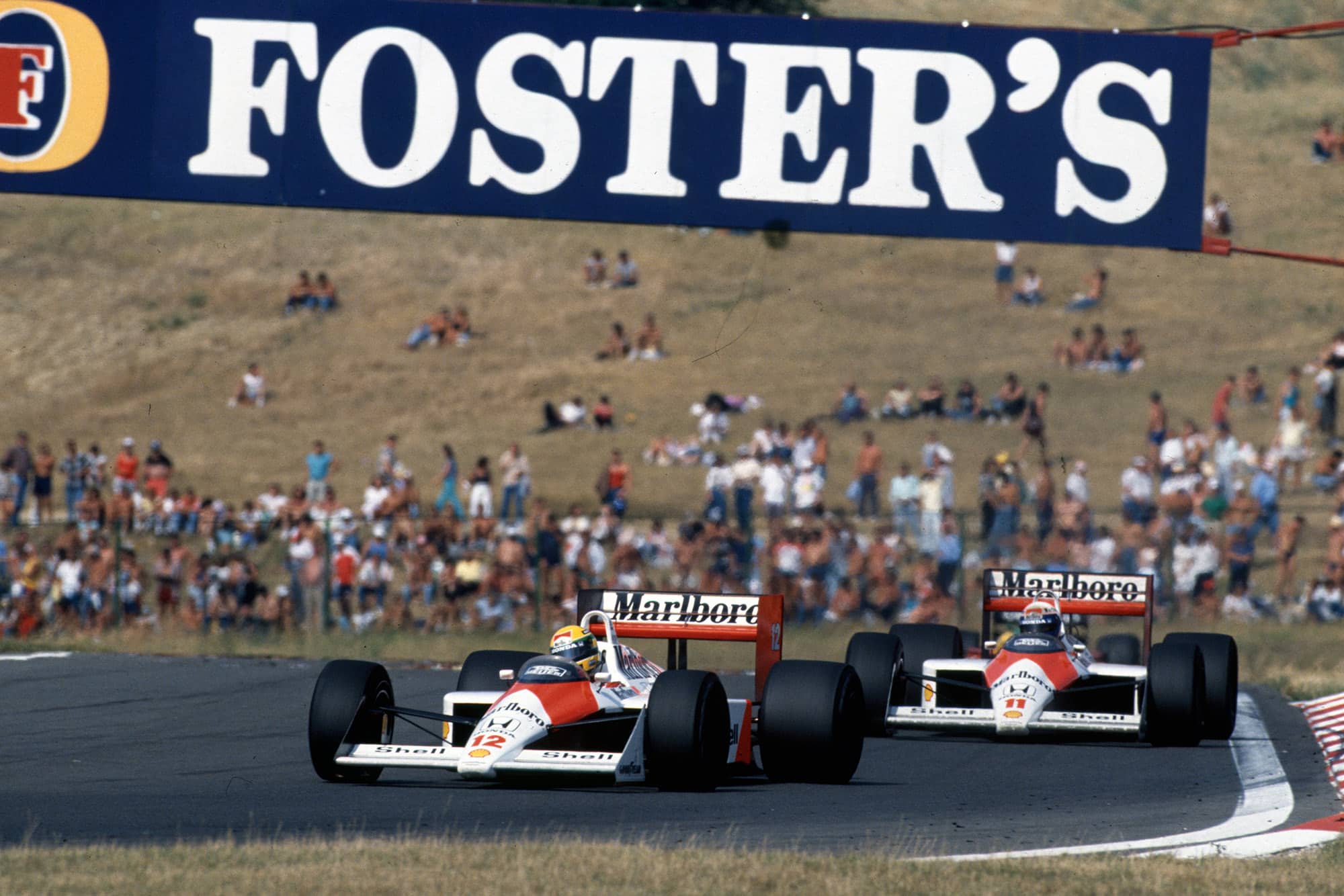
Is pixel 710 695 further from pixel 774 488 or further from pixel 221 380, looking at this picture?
pixel 221 380

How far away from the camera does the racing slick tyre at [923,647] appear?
50.0 ft

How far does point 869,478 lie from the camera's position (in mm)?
27750

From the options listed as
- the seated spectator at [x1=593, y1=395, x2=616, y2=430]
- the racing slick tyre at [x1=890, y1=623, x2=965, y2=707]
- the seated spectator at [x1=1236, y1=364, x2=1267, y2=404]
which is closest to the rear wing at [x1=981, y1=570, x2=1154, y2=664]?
the racing slick tyre at [x1=890, y1=623, x2=965, y2=707]

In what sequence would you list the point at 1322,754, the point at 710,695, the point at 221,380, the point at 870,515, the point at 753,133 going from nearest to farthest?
the point at 710,695, the point at 1322,754, the point at 753,133, the point at 870,515, the point at 221,380

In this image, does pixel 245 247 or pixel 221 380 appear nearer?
pixel 221 380

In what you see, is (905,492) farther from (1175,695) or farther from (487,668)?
(487,668)

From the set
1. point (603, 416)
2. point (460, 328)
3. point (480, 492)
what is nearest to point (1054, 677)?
point (480, 492)

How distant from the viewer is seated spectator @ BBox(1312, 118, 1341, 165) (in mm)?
52969

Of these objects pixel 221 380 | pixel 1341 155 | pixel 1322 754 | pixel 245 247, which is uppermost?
pixel 1341 155

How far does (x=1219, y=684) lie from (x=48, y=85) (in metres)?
11.9

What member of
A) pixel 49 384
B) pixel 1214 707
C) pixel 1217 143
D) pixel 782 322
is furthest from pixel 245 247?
pixel 1214 707

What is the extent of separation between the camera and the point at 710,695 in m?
10.6

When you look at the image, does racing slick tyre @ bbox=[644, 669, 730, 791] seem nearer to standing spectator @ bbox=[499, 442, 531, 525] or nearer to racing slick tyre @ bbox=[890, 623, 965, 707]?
racing slick tyre @ bbox=[890, 623, 965, 707]

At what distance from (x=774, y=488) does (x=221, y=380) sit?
23332 mm
